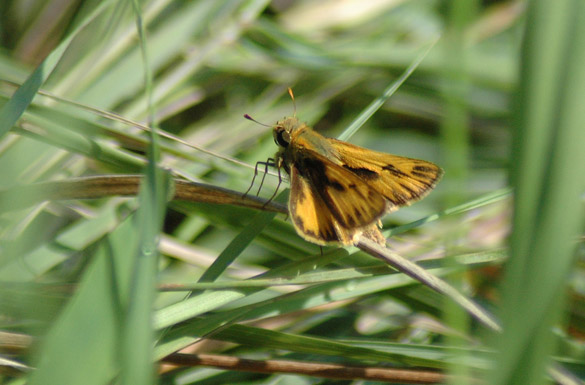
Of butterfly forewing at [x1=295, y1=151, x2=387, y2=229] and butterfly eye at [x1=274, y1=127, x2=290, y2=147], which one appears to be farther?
butterfly eye at [x1=274, y1=127, x2=290, y2=147]

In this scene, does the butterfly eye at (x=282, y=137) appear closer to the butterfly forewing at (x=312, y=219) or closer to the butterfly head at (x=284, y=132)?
the butterfly head at (x=284, y=132)

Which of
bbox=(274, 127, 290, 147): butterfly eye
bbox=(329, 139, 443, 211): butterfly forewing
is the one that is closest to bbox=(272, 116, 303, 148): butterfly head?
bbox=(274, 127, 290, 147): butterfly eye

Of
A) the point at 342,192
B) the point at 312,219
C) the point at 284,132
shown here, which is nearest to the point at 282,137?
the point at 284,132

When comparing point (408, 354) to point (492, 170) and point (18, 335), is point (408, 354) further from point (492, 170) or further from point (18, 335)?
point (492, 170)

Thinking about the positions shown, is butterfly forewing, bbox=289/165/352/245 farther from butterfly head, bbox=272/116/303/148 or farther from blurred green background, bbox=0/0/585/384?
butterfly head, bbox=272/116/303/148

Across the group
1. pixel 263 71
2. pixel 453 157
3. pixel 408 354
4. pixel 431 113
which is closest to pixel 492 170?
pixel 431 113

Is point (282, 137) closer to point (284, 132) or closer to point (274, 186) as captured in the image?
point (284, 132)
